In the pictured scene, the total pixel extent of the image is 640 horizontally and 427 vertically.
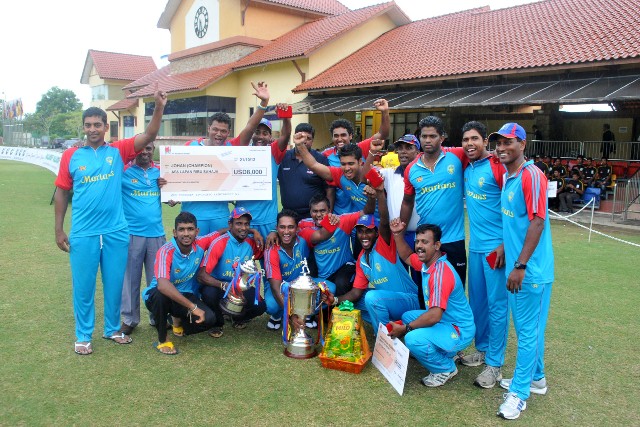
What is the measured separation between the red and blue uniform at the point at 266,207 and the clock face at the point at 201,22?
23392 mm

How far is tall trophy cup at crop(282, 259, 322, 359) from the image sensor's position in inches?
179

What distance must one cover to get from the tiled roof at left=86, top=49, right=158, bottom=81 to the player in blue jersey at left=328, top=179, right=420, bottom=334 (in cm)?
4811

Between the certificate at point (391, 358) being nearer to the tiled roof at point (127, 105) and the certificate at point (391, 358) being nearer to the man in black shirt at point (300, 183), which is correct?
the man in black shirt at point (300, 183)

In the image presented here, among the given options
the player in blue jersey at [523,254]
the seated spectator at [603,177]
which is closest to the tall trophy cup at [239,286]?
the player in blue jersey at [523,254]

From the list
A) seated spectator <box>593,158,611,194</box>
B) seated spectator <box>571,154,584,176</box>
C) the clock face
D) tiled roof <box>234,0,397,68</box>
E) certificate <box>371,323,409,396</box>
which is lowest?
certificate <box>371,323,409,396</box>

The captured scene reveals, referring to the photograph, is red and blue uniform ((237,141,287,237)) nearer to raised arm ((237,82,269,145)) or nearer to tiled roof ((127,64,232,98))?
raised arm ((237,82,269,145))

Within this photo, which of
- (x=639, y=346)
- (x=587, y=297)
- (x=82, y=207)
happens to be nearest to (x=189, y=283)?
(x=82, y=207)

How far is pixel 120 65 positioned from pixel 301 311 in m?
50.2

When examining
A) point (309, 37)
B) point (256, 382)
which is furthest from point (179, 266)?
point (309, 37)

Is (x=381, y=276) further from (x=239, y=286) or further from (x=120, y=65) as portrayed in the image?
(x=120, y=65)

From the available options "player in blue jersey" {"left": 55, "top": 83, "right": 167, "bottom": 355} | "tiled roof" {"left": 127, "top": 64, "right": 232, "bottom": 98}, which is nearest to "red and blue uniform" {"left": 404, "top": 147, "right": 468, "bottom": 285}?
"player in blue jersey" {"left": 55, "top": 83, "right": 167, "bottom": 355}

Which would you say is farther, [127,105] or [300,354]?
[127,105]

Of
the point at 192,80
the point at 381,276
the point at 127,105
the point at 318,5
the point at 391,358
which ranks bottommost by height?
the point at 391,358

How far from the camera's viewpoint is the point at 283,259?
516cm
